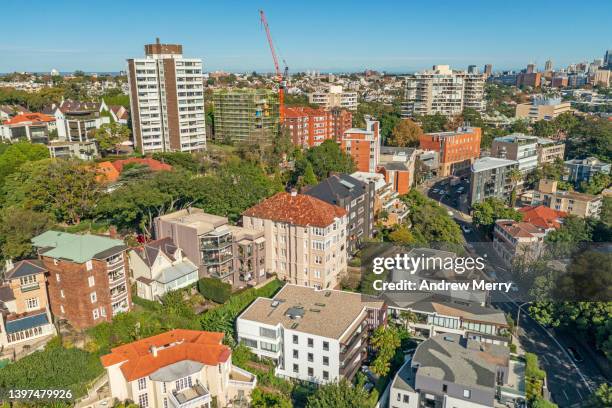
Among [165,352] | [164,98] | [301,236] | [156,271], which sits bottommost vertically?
[165,352]

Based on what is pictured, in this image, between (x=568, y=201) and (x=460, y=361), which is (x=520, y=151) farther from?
(x=460, y=361)

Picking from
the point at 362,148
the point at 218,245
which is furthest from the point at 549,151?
the point at 218,245

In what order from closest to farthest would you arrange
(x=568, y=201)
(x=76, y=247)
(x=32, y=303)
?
(x=32, y=303) < (x=76, y=247) < (x=568, y=201)

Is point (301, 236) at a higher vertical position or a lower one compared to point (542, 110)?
lower

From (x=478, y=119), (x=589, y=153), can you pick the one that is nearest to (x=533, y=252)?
(x=589, y=153)

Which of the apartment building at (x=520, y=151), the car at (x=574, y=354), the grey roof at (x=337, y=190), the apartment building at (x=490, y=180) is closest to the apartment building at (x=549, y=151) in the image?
the apartment building at (x=520, y=151)

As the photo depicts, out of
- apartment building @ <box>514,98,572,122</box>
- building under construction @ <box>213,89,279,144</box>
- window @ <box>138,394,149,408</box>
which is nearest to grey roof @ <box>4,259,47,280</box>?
window @ <box>138,394,149,408</box>

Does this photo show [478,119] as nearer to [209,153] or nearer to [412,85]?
[412,85]
